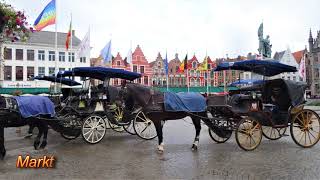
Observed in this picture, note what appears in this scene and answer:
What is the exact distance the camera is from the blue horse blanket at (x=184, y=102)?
922 centimetres

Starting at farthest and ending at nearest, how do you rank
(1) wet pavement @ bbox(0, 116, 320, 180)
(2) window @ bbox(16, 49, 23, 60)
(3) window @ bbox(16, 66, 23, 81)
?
(2) window @ bbox(16, 49, 23, 60) → (3) window @ bbox(16, 66, 23, 81) → (1) wet pavement @ bbox(0, 116, 320, 180)

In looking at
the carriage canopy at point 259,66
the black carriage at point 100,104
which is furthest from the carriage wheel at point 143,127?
the carriage canopy at point 259,66

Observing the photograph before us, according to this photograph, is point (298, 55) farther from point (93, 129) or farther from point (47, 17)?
point (93, 129)

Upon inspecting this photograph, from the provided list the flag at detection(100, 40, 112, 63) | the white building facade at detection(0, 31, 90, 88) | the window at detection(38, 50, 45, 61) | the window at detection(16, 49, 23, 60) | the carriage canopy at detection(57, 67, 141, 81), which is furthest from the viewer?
the window at detection(38, 50, 45, 61)

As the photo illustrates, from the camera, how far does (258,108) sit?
32.4ft

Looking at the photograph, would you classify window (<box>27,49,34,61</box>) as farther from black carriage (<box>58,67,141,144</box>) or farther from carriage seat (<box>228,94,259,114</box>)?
carriage seat (<box>228,94,259,114</box>)

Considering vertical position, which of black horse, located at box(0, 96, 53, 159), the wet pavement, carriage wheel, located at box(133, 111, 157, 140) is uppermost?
black horse, located at box(0, 96, 53, 159)

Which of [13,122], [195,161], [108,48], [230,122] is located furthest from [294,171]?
[108,48]

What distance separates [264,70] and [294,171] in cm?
421

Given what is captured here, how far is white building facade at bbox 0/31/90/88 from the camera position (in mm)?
53469

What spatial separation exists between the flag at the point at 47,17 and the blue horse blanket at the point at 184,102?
1262cm

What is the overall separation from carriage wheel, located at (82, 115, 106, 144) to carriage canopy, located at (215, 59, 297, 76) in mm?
3941

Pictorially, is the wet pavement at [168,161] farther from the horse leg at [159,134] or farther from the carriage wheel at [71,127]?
the carriage wheel at [71,127]

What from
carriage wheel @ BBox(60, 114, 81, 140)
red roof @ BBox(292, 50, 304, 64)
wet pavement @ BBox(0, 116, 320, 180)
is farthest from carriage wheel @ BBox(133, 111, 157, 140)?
red roof @ BBox(292, 50, 304, 64)
